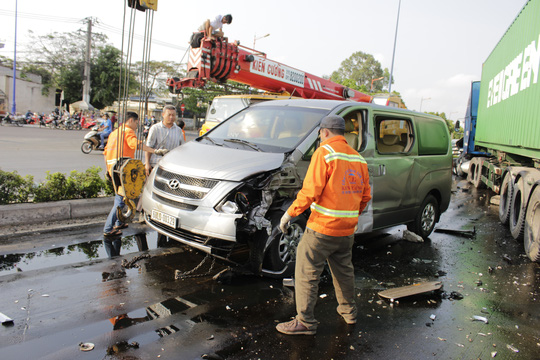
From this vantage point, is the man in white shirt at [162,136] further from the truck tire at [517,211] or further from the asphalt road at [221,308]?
the truck tire at [517,211]

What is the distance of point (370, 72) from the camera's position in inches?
2643

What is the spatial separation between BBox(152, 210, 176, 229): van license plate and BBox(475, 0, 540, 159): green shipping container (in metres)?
5.52

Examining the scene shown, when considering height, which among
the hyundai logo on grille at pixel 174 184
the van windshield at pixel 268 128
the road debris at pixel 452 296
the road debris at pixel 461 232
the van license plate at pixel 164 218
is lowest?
the road debris at pixel 452 296

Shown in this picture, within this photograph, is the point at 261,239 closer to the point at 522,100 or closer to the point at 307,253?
the point at 307,253

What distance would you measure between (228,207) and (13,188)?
3.84 meters

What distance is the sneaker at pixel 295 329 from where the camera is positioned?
11.0ft

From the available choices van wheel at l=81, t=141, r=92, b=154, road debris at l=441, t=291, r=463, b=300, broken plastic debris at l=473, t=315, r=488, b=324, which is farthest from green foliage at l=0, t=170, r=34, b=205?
van wheel at l=81, t=141, r=92, b=154

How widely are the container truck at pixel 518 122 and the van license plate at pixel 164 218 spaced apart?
4.98 meters

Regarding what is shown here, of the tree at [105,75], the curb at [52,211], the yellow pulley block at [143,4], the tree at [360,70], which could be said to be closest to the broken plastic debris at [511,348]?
the yellow pulley block at [143,4]

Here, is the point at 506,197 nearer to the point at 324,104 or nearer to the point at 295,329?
the point at 324,104

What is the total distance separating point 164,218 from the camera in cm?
438

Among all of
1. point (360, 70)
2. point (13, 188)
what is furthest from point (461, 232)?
point (360, 70)

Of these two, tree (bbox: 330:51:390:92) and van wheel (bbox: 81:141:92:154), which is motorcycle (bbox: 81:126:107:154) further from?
tree (bbox: 330:51:390:92)

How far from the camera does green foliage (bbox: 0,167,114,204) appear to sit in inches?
234
